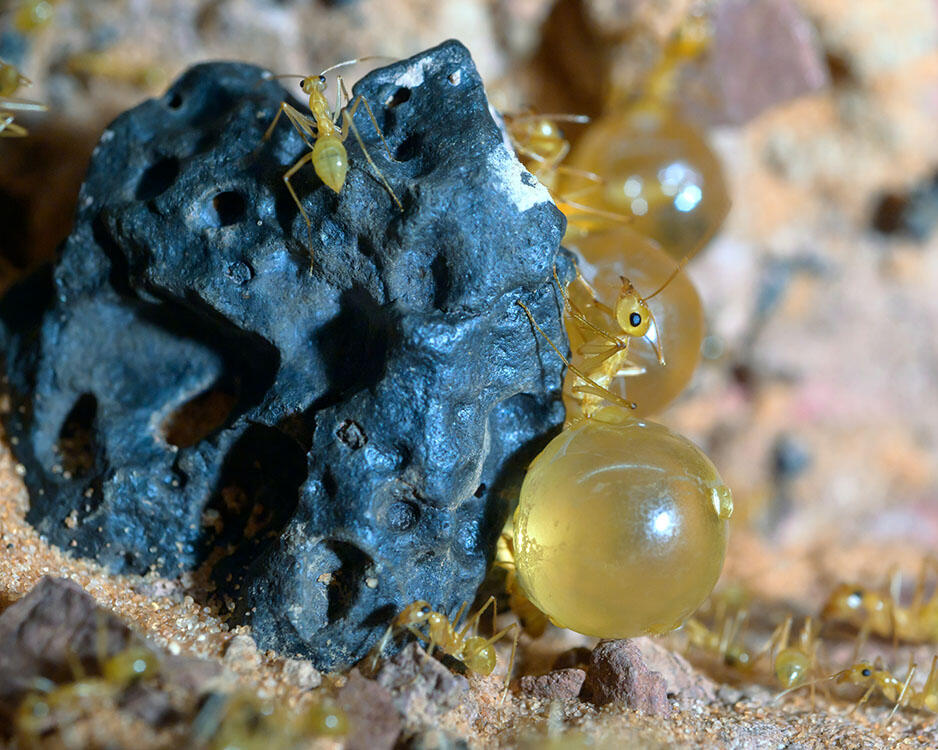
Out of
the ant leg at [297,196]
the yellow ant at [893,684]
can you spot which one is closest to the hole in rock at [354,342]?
the ant leg at [297,196]

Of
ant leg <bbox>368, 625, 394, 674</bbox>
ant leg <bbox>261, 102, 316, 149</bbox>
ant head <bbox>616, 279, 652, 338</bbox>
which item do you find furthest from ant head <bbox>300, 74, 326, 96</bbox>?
ant leg <bbox>368, 625, 394, 674</bbox>

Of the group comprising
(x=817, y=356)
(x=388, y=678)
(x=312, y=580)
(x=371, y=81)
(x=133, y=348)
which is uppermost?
(x=371, y=81)

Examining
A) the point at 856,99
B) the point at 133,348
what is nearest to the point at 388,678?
the point at 133,348

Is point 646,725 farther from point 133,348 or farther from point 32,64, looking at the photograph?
point 32,64

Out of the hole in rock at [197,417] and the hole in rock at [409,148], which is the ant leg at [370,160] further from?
the hole in rock at [197,417]

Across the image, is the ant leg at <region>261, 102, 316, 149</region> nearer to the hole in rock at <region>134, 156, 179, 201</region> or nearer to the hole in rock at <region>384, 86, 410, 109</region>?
the hole in rock at <region>384, 86, 410, 109</region>

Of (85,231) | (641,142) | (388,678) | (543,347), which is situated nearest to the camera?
(388,678)

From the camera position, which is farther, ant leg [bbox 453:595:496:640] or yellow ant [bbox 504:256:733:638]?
ant leg [bbox 453:595:496:640]
